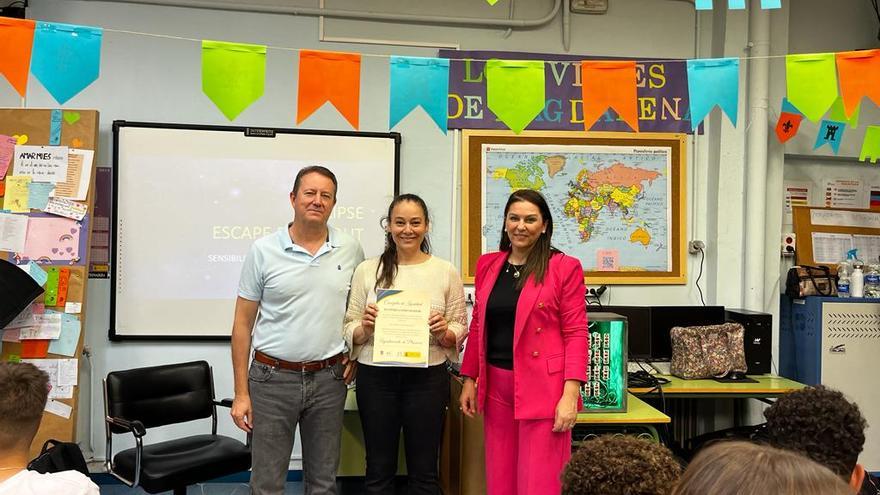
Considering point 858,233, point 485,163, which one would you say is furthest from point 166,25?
point 858,233

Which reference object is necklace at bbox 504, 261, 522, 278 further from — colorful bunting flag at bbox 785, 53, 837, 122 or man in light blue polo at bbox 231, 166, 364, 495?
colorful bunting flag at bbox 785, 53, 837, 122

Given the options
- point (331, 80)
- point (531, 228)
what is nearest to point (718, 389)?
point (531, 228)

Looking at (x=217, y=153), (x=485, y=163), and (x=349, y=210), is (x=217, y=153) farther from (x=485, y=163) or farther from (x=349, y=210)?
(x=485, y=163)

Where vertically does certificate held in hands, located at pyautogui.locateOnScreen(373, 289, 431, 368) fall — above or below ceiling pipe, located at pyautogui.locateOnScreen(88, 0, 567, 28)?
below

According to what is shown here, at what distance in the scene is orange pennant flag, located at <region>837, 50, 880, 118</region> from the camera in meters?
2.79

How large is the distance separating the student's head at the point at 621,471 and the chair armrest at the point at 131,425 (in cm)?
213

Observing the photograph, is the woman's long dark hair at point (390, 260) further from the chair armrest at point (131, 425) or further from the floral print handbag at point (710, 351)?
the floral print handbag at point (710, 351)

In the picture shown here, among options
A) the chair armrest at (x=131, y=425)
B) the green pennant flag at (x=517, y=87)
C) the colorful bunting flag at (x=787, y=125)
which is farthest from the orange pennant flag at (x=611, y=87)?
the chair armrest at (x=131, y=425)

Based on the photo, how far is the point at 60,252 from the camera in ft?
10.8

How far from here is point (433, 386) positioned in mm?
2318

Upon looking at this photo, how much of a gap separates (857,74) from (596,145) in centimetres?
140

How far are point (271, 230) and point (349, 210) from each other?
18.3 inches

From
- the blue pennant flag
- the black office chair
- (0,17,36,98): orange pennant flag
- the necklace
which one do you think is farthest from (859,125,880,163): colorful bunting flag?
(0,17,36,98): orange pennant flag

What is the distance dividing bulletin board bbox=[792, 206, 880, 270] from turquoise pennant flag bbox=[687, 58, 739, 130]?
165cm
